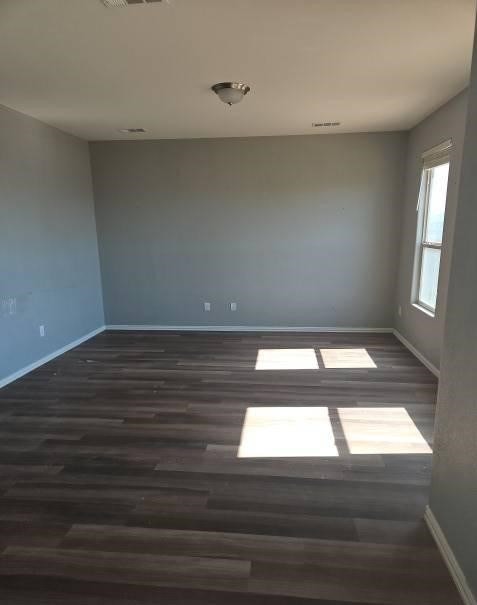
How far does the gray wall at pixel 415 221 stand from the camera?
122 inches

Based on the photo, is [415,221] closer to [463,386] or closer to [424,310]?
[424,310]

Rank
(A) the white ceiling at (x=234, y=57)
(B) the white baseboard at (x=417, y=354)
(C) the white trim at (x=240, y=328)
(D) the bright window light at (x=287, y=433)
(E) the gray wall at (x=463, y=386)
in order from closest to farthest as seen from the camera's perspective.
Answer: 1. (E) the gray wall at (x=463, y=386)
2. (A) the white ceiling at (x=234, y=57)
3. (D) the bright window light at (x=287, y=433)
4. (B) the white baseboard at (x=417, y=354)
5. (C) the white trim at (x=240, y=328)

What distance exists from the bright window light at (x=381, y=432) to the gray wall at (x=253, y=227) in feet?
7.66

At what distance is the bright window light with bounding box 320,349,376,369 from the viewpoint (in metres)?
3.81

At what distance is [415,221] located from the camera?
4.14 m

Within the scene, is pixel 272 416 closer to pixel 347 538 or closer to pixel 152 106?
pixel 347 538

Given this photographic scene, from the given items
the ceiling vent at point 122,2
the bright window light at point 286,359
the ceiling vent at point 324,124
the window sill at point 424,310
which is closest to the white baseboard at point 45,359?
the bright window light at point 286,359

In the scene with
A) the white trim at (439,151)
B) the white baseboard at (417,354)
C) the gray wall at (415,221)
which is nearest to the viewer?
the gray wall at (415,221)

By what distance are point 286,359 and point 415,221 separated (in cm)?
220

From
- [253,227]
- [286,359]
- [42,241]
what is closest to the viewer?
[42,241]

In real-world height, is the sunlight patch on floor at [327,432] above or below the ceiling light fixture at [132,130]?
below

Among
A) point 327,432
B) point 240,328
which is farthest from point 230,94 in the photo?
point 240,328

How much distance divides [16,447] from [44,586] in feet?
4.00

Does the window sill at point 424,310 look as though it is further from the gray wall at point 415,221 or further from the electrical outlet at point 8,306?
the electrical outlet at point 8,306
